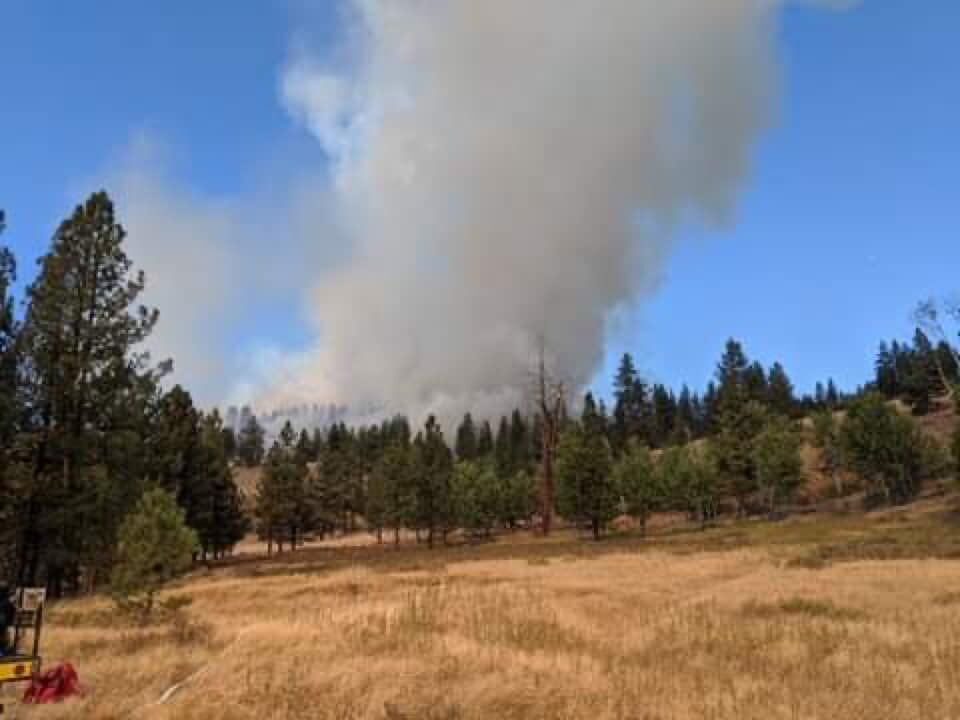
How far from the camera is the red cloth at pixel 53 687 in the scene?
32.1 feet

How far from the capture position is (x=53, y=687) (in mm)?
9969

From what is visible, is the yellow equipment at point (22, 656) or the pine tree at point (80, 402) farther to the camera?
the pine tree at point (80, 402)

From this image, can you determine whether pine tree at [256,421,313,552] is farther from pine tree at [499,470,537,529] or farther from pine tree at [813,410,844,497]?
pine tree at [813,410,844,497]

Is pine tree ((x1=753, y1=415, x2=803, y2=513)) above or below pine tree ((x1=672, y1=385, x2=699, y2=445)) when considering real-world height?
below

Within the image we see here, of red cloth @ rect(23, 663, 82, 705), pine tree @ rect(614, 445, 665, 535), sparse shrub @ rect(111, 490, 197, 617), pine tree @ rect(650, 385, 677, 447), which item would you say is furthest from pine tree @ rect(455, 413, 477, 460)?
red cloth @ rect(23, 663, 82, 705)

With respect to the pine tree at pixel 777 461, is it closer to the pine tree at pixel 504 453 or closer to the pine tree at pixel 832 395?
the pine tree at pixel 504 453

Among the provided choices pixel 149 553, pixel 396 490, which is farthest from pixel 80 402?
pixel 396 490

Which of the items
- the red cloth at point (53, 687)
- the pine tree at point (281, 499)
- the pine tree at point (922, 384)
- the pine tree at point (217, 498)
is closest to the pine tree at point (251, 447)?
the pine tree at point (281, 499)

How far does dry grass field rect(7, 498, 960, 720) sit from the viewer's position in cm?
873

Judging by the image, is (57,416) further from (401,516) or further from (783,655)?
(401,516)

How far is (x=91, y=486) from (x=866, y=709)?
26.8m

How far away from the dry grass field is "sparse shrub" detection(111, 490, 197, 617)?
0.89 meters

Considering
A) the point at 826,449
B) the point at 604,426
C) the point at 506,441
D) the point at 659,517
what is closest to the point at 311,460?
the point at 506,441

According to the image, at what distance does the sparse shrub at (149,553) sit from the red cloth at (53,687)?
344 inches
